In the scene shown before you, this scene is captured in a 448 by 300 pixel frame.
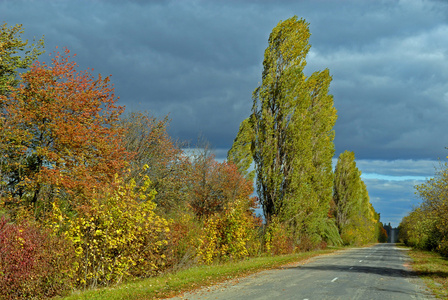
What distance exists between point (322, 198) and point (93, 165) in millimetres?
26099

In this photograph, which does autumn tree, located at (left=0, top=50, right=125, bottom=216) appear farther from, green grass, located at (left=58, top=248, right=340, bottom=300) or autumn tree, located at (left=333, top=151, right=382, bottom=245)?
autumn tree, located at (left=333, top=151, right=382, bottom=245)

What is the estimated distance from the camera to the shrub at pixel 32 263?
39.5 feet

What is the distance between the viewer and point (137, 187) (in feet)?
86.2

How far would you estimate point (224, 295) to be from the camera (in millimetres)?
12805

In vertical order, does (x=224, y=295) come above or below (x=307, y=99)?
below

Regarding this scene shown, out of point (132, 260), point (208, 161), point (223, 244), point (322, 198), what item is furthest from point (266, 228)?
point (132, 260)

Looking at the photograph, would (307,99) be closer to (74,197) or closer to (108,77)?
(108,77)

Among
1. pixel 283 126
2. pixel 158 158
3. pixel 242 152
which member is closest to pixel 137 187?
pixel 158 158

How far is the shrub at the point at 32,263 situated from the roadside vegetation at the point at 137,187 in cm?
4

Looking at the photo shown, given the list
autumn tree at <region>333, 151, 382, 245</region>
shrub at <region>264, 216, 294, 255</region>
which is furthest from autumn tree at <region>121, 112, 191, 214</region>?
autumn tree at <region>333, 151, 382, 245</region>

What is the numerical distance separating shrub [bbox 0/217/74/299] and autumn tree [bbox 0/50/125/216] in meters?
7.14

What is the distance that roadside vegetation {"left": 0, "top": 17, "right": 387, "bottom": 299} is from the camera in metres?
13.9

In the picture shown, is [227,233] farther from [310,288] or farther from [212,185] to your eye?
[212,185]

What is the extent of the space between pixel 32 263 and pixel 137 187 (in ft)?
45.9
